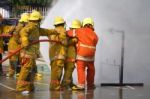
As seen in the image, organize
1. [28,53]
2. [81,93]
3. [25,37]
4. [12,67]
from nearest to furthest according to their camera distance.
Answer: [25,37] → [28,53] → [81,93] → [12,67]

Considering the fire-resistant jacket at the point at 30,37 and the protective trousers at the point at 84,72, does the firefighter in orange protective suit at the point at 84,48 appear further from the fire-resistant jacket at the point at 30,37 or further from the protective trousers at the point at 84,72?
the fire-resistant jacket at the point at 30,37

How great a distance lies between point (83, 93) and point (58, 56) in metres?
1.00

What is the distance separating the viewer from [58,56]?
12.0m

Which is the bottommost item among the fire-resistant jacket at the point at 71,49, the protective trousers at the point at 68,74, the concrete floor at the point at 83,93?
the concrete floor at the point at 83,93

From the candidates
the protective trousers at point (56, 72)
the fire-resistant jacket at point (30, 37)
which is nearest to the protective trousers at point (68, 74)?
the protective trousers at point (56, 72)

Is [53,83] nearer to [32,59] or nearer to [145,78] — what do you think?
Result: [32,59]

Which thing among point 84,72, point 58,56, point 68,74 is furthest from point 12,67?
point 84,72

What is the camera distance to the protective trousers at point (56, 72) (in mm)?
12070

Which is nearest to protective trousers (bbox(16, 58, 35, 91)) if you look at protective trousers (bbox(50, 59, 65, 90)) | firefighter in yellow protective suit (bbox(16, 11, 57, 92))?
firefighter in yellow protective suit (bbox(16, 11, 57, 92))

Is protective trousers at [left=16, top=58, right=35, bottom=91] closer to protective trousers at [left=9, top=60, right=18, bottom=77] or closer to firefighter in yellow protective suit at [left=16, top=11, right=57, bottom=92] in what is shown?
firefighter in yellow protective suit at [left=16, top=11, right=57, bottom=92]

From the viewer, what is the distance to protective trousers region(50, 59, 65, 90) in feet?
39.6

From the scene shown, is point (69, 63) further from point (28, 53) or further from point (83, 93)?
point (28, 53)

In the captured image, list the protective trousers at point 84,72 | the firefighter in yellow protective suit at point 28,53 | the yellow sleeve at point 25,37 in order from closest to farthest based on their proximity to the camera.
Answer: the yellow sleeve at point 25,37
the firefighter in yellow protective suit at point 28,53
the protective trousers at point 84,72

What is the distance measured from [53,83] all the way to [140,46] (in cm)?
314
